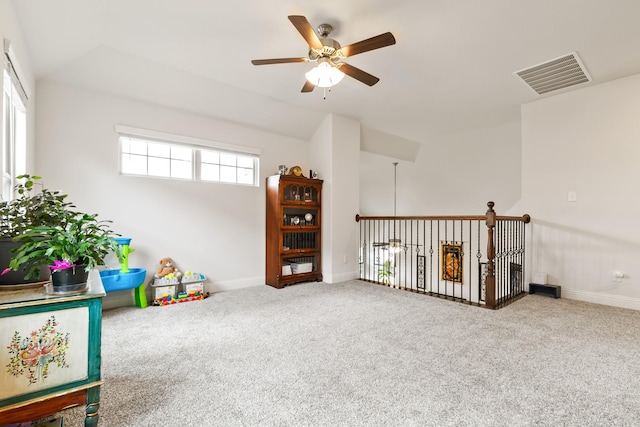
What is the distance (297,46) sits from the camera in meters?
2.90

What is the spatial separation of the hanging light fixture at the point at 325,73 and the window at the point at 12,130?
2011mm

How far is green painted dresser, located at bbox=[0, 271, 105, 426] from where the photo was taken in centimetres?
114

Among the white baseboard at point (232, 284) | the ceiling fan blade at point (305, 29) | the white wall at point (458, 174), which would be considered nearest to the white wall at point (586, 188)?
the white wall at point (458, 174)

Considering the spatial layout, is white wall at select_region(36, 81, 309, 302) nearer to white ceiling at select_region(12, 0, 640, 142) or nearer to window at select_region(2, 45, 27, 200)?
white ceiling at select_region(12, 0, 640, 142)

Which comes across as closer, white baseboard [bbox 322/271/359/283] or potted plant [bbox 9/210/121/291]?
potted plant [bbox 9/210/121/291]

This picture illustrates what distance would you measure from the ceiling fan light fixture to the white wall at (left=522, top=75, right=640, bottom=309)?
122 inches

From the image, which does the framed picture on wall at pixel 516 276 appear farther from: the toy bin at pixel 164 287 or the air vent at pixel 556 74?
the toy bin at pixel 164 287

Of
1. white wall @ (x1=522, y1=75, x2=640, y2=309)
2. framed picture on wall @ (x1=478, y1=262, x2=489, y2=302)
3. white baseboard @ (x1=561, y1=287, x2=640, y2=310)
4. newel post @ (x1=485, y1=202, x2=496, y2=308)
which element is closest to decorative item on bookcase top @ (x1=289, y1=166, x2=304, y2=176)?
newel post @ (x1=485, y1=202, x2=496, y2=308)

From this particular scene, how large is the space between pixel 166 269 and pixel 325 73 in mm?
2812

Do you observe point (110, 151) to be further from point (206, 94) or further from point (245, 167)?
point (245, 167)

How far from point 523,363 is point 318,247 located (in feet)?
10.1

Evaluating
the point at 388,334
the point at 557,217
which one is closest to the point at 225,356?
the point at 388,334

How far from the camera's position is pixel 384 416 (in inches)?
57.7

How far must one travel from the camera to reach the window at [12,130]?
2.00 m
